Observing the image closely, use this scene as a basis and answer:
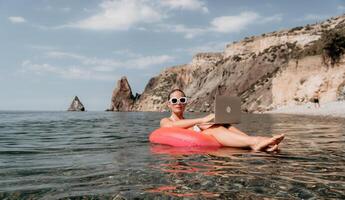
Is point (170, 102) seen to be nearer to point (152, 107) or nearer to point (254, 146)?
point (254, 146)

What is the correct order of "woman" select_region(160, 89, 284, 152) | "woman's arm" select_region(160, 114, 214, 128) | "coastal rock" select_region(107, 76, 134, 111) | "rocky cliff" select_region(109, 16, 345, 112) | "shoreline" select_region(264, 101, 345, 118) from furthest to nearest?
"coastal rock" select_region(107, 76, 134, 111), "rocky cliff" select_region(109, 16, 345, 112), "shoreline" select_region(264, 101, 345, 118), "woman's arm" select_region(160, 114, 214, 128), "woman" select_region(160, 89, 284, 152)

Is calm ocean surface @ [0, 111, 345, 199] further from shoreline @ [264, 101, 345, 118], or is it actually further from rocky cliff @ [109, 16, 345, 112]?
rocky cliff @ [109, 16, 345, 112]

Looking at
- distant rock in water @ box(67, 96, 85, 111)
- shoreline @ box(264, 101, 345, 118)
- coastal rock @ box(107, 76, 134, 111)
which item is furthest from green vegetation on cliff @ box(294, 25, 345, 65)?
distant rock in water @ box(67, 96, 85, 111)

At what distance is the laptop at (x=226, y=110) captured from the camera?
905cm

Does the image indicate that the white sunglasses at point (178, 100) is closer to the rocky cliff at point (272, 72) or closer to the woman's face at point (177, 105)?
the woman's face at point (177, 105)

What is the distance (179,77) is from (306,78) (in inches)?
3507

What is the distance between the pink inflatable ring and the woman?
0.46 ft

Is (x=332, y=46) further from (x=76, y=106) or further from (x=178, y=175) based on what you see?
(x=76, y=106)

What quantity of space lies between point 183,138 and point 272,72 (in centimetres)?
7350

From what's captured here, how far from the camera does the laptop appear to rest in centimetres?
905

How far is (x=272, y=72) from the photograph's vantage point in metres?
79.6

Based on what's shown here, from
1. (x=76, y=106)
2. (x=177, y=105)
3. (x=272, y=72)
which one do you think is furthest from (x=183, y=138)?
(x=76, y=106)

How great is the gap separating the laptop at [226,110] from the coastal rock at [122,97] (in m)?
147

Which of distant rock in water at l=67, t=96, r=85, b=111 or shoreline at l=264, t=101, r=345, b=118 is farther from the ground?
distant rock in water at l=67, t=96, r=85, b=111
